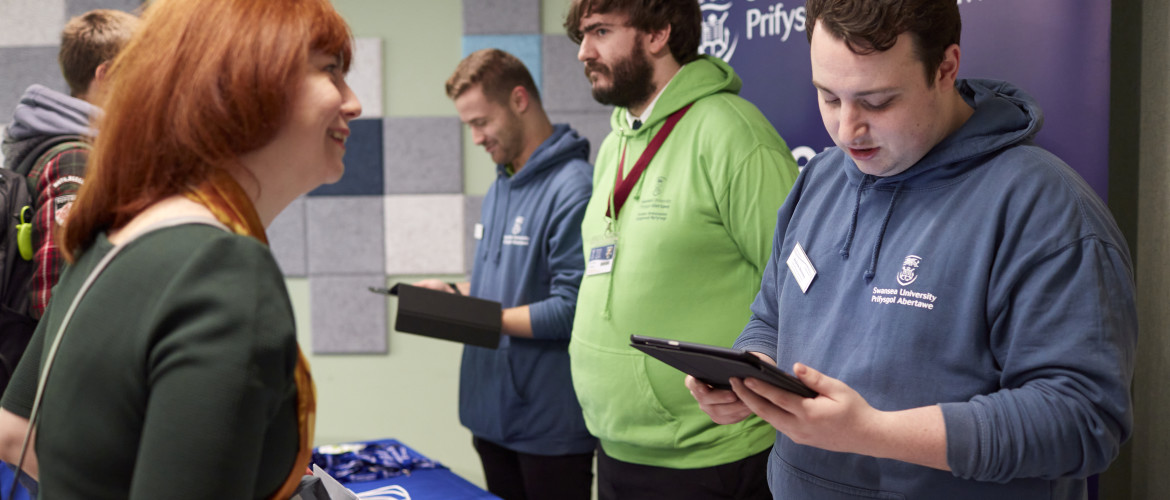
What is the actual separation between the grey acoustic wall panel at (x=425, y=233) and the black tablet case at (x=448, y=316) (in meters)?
1.68

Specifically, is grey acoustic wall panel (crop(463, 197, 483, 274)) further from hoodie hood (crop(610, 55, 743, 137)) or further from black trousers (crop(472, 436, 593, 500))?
hoodie hood (crop(610, 55, 743, 137))

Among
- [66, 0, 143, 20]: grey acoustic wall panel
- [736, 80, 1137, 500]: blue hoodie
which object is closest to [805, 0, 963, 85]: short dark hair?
[736, 80, 1137, 500]: blue hoodie

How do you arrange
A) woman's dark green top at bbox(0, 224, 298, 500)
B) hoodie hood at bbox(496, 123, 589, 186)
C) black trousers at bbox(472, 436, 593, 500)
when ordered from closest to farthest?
woman's dark green top at bbox(0, 224, 298, 500)
black trousers at bbox(472, 436, 593, 500)
hoodie hood at bbox(496, 123, 589, 186)

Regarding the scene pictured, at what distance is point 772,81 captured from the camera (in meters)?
2.37

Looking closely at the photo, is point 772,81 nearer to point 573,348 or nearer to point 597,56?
point 597,56

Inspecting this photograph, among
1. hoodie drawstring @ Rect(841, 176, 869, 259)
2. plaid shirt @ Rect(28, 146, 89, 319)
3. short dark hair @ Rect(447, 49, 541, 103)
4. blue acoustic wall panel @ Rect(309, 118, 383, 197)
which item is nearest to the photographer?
hoodie drawstring @ Rect(841, 176, 869, 259)

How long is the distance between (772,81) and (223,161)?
1.83 m

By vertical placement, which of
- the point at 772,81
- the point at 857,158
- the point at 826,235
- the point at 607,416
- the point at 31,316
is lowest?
the point at 607,416

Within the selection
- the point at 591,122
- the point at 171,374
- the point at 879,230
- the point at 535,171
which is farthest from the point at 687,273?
the point at 591,122

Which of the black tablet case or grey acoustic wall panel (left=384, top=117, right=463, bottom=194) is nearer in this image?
the black tablet case

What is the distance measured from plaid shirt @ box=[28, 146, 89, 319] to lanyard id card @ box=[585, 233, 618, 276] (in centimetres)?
120

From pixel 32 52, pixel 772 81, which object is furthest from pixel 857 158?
pixel 32 52

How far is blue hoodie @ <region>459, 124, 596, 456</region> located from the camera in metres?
2.46

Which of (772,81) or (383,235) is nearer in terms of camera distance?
(772,81)
